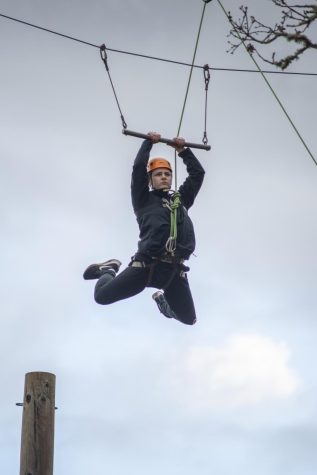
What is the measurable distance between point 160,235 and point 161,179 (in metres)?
0.68

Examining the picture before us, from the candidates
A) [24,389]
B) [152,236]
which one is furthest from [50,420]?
[152,236]

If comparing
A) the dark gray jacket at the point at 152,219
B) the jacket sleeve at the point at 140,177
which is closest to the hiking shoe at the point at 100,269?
the dark gray jacket at the point at 152,219

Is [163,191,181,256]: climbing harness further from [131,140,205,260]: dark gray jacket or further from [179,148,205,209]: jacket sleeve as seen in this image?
[179,148,205,209]: jacket sleeve

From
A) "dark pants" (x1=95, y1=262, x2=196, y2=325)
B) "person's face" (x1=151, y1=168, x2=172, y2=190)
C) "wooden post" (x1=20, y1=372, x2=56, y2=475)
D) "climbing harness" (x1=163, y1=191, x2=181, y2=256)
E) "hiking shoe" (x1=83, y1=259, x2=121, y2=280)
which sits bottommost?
"wooden post" (x1=20, y1=372, x2=56, y2=475)

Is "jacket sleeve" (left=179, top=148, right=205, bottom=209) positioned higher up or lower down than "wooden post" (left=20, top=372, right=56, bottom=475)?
higher up

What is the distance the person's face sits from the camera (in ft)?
32.0

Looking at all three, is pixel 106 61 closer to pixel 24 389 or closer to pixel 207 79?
pixel 207 79

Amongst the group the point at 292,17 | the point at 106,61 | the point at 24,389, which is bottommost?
the point at 24,389

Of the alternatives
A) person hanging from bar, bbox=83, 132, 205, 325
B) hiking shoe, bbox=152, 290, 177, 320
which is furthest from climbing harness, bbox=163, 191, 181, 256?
hiking shoe, bbox=152, 290, 177, 320

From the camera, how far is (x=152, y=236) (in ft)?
30.6

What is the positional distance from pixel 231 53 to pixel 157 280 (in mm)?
2588

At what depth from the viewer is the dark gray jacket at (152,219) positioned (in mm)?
9344

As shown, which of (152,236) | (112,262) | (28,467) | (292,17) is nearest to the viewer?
(292,17)

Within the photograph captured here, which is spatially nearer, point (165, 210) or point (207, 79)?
point (165, 210)
